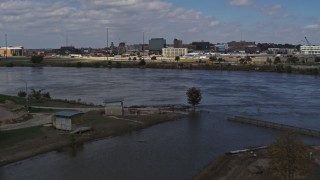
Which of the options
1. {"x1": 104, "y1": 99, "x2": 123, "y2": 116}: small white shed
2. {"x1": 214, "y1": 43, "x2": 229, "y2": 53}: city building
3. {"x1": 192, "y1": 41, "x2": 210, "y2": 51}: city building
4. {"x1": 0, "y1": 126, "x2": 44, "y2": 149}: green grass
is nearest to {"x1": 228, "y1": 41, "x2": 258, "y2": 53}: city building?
{"x1": 214, "y1": 43, "x2": 229, "y2": 53}: city building

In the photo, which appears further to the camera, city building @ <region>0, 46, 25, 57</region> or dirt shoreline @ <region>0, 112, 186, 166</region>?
city building @ <region>0, 46, 25, 57</region>

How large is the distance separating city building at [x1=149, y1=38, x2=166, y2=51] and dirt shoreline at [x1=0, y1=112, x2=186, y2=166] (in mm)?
100851

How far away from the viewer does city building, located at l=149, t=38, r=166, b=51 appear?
390 ft

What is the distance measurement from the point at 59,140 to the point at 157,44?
348 feet

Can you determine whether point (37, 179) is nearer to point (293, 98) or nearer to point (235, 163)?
point (235, 163)

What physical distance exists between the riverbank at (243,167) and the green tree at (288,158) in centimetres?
76

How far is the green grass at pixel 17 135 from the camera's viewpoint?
45.9 ft

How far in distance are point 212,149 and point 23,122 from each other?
279 inches

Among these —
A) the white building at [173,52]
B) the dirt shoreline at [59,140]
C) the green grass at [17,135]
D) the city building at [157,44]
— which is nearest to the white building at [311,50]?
the white building at [173,52]

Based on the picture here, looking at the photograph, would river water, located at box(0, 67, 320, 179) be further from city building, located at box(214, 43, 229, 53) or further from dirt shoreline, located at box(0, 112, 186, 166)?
city building, located at box(214, 43, 229, 53)

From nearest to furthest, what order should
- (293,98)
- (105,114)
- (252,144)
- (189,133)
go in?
1. (252,144)
2. (189,133)
3. (105,114)
4. (293,98)

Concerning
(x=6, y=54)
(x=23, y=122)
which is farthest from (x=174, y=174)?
Result: (x=6, y=54)

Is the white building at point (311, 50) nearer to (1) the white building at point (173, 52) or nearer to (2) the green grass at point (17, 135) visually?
(1) the white building at point (173, 52)

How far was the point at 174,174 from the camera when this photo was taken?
37.6 ft
